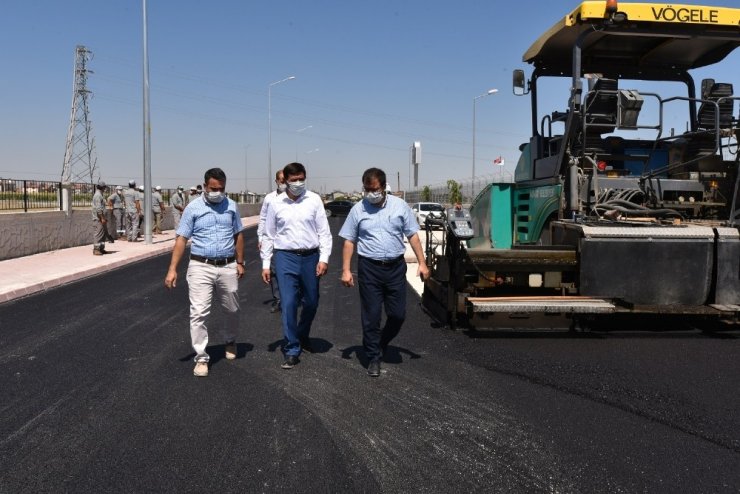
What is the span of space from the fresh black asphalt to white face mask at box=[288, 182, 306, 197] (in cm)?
152

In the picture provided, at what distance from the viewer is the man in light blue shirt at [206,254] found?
5512 millimetres

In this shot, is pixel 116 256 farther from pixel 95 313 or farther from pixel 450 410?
pixel 450 410

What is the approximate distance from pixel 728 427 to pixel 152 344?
16.7 ft

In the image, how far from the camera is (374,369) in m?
5.41

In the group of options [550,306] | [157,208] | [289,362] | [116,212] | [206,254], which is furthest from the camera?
[157,208]

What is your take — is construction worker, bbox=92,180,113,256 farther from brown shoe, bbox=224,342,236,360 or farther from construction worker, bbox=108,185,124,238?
brown shoe, bbox=224,342,236,360

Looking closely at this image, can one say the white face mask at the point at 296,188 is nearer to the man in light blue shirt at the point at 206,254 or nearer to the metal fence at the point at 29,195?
the man in light blue shirt at the point at 206,254

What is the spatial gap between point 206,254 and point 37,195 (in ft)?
43.4

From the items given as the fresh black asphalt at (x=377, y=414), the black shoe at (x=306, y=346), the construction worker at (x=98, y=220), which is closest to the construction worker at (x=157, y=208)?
the construction worker at (x=98, y=220)

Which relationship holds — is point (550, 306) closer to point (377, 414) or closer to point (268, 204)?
point (377, 414)

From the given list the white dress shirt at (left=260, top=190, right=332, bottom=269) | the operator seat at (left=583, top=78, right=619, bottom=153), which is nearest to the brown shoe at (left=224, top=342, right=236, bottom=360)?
the white dress shirt at (left=260, top=190, right=332, bottom=269)

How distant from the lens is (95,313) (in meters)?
8.47

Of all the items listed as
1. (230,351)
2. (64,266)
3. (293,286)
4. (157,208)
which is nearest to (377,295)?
(293,286)

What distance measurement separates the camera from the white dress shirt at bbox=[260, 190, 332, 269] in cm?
575
